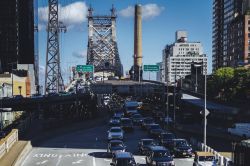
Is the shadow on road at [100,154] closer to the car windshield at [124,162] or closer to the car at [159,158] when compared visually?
the car at [159,158]

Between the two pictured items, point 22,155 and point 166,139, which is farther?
point 166,139

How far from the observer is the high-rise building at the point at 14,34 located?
152 meters

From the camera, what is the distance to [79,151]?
171 feet

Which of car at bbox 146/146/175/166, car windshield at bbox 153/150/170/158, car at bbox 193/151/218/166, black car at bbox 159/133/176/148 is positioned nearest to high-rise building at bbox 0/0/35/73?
black car at bbox 159/133/176/148

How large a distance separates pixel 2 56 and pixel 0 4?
48.5 ft

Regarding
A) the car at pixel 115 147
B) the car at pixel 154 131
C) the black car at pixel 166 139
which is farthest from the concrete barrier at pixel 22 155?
the car at pixel 154 131

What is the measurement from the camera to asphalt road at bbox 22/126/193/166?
44.2m

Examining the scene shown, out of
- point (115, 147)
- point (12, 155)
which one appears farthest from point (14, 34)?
point (12, 155)

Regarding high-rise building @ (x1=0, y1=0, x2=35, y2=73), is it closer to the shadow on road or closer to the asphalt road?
the asphalt road

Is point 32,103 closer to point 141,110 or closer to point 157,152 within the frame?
point 141,110

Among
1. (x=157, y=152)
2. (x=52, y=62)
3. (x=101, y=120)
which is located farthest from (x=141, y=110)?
(x=157, y=152)

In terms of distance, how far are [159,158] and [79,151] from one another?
15.2 meters

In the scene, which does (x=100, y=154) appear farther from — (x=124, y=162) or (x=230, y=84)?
(x=230, y=84)

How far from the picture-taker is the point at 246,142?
26.8 metres
